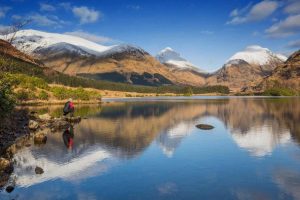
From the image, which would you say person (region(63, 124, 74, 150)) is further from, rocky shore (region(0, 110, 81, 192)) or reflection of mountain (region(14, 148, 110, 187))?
reflection of mountain (region(14, 148, 110, 187))

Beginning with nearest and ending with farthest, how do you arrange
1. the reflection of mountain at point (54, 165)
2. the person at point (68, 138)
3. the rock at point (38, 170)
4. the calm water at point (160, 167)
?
1. the calm water at point (160, 167)
2. the reflection of mountain at point (54, 165)
3. the rock at point (38, 170)
4. the person at point (68, 138)

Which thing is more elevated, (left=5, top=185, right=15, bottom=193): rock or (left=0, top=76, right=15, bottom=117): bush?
(left=0, top=76, right=15, bottom=117): bush

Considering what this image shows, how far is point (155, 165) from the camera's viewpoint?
46.3 metres

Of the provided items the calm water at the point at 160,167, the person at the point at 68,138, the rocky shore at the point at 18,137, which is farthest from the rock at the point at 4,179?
the person at the point at 68,138

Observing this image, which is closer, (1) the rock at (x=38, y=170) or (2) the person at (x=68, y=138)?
(1) the rock at (x=38, y=170)

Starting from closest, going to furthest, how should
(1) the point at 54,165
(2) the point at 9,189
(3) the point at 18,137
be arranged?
(2) the point at 9,189 → (1) the point at 54,165 → (3) the point at 18,137

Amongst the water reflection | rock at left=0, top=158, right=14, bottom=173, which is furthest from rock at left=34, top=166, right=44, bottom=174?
the water reflection

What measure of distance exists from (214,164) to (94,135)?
33.2 m

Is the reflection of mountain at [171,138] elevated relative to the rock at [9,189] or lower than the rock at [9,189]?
lower

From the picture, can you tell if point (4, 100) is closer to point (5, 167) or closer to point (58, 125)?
point (5, 167)

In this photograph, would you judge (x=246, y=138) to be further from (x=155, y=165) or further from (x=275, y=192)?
(x=275, y=192)

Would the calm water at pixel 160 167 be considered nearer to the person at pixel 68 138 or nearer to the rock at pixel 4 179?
the person at pixel 68 138

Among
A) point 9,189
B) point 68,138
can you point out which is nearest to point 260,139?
point 68,138

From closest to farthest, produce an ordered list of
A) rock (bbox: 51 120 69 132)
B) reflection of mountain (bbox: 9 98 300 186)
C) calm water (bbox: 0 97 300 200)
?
calm water (bbox: 0 97 300 200) < reflection of mountain (bbox: 9 98 300 186) < rock (bbox: 51 120 69 132)
